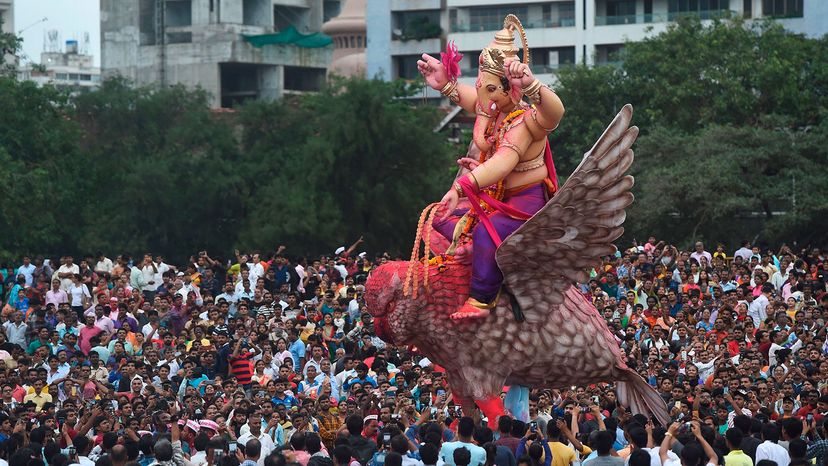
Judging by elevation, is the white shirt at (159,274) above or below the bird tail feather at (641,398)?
above

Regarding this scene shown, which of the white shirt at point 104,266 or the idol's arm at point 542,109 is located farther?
the white shirt at point 104,266

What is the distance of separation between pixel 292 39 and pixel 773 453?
54889mm

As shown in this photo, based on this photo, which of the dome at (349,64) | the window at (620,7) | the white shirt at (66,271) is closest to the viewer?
the white shirt at (66,271)

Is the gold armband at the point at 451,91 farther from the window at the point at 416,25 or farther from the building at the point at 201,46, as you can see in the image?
the building at the point at 201,46

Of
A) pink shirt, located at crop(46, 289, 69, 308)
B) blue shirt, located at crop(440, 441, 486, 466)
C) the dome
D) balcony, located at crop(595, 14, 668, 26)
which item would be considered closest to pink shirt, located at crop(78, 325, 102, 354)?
pink shirt, located at crop(46, 289, 69, 308)

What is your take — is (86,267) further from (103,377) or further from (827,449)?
(827,449)

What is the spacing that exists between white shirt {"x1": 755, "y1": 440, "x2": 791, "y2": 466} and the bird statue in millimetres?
2382

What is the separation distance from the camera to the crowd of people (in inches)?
437

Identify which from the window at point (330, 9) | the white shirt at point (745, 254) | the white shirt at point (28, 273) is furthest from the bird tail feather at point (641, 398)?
the window at point (330, 9)

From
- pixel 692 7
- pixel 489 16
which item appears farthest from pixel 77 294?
pixel 489 16

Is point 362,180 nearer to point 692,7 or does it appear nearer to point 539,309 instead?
point 692,7

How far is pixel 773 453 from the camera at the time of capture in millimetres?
10867

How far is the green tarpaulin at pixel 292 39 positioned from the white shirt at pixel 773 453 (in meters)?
53.6

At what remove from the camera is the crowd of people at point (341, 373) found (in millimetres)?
11102
